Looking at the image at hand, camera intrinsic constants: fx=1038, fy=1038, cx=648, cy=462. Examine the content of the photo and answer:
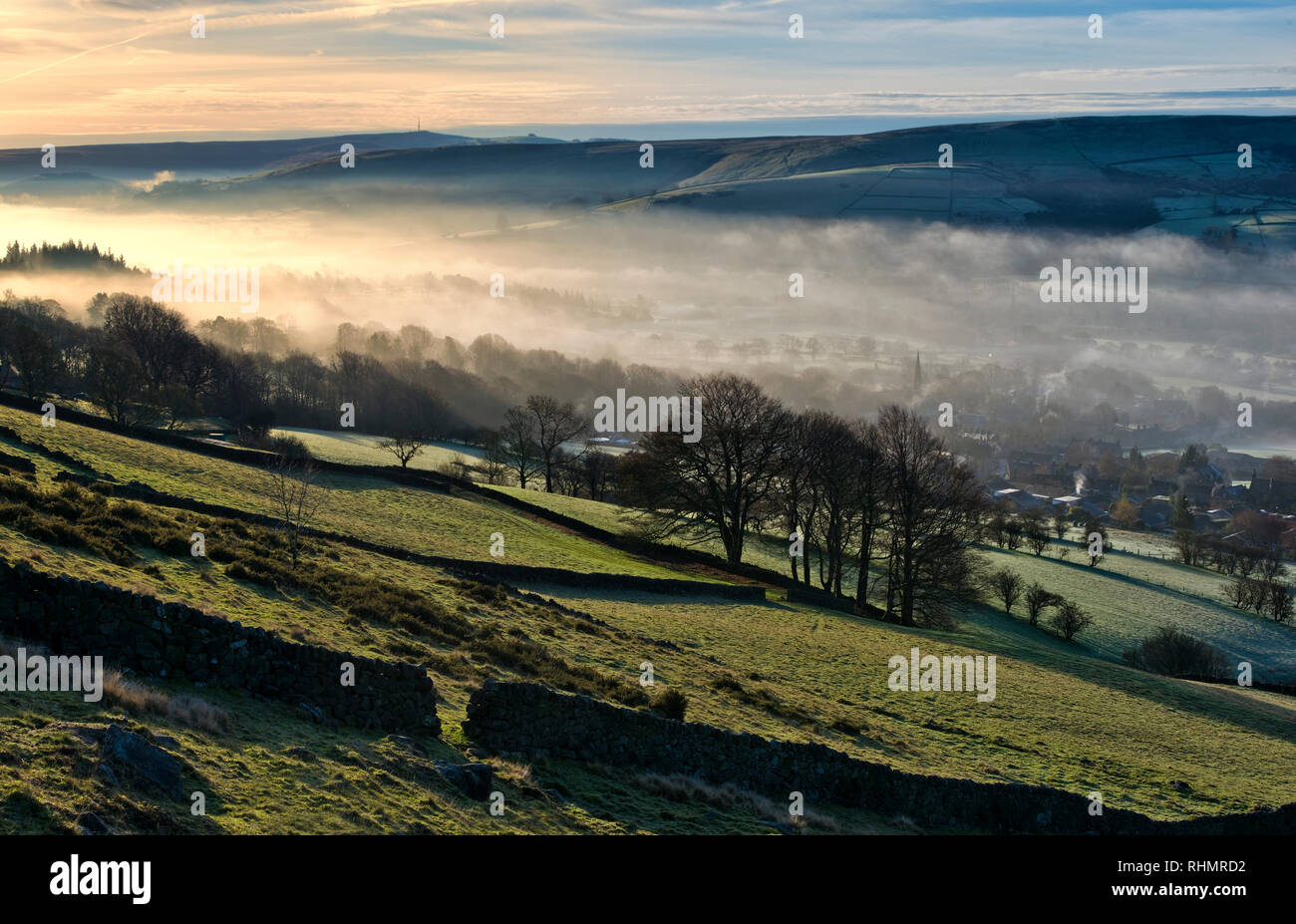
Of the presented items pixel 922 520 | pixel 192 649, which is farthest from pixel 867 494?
pixel 192 649

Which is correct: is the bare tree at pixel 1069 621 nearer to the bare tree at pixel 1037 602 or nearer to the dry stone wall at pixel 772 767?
the bare tree at pixel 1037 602

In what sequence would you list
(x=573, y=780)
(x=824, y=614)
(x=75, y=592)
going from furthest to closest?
(x=824, y=614) → (x=573, y=780) → (x=75, y=592)

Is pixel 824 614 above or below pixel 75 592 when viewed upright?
below

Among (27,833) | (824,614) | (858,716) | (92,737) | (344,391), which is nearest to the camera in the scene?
(27,833)

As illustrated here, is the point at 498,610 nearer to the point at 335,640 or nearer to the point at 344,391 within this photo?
the point at 335,640

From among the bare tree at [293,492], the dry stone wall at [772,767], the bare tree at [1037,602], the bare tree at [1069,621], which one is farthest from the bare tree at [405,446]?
the dry stone wall at [772,767]

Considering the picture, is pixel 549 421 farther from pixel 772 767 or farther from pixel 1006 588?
pixel 772 767

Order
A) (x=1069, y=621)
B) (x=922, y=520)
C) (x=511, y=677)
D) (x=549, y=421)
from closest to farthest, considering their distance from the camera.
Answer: (x=511, y=677) < (x=922, y=520) < (x=1069, y=621) < (x=549, y=421)

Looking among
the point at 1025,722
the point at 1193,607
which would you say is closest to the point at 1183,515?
the point at 1193,607

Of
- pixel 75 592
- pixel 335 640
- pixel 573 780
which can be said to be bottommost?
pixel 573 780
